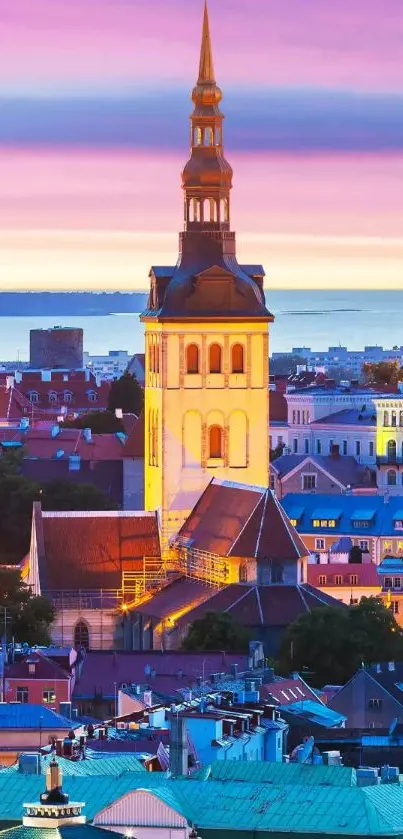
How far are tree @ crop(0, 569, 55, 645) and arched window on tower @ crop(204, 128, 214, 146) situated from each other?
41.9ft

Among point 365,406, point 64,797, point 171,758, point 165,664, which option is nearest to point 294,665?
point 165,664

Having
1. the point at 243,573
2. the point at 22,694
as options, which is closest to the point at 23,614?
the point at 243,573

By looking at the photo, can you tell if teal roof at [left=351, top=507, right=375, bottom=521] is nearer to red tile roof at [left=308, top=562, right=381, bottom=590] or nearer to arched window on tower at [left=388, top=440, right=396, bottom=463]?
arched window on tower at [left=388, top=440, right=396, bottom=463]

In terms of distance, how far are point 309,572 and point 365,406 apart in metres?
56.8

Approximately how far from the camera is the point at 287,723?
63.4 metres

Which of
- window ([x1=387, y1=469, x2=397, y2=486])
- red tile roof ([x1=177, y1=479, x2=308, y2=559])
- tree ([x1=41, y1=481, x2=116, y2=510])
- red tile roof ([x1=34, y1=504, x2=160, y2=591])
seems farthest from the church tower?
window ([x1=387, y1=469, x2=397, y2=486])

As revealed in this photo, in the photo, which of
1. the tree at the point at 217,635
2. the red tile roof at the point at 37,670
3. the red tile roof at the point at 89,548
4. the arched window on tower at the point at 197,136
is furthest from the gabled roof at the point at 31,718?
the arched window on tower at the point at 197,136

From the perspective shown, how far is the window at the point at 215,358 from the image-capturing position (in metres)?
94.8

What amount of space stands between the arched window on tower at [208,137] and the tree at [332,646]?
19.2 m

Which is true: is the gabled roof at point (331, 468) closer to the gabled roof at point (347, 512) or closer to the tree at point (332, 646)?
the gabled roof at point (347, 512)

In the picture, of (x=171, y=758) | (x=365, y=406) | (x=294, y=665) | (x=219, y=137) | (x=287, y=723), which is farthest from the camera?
(x=365, y=406)

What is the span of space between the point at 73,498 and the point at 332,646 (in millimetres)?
27859

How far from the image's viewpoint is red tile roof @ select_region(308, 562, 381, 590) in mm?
96938

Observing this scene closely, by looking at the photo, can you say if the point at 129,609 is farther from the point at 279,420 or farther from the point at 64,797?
the point at 279,420
